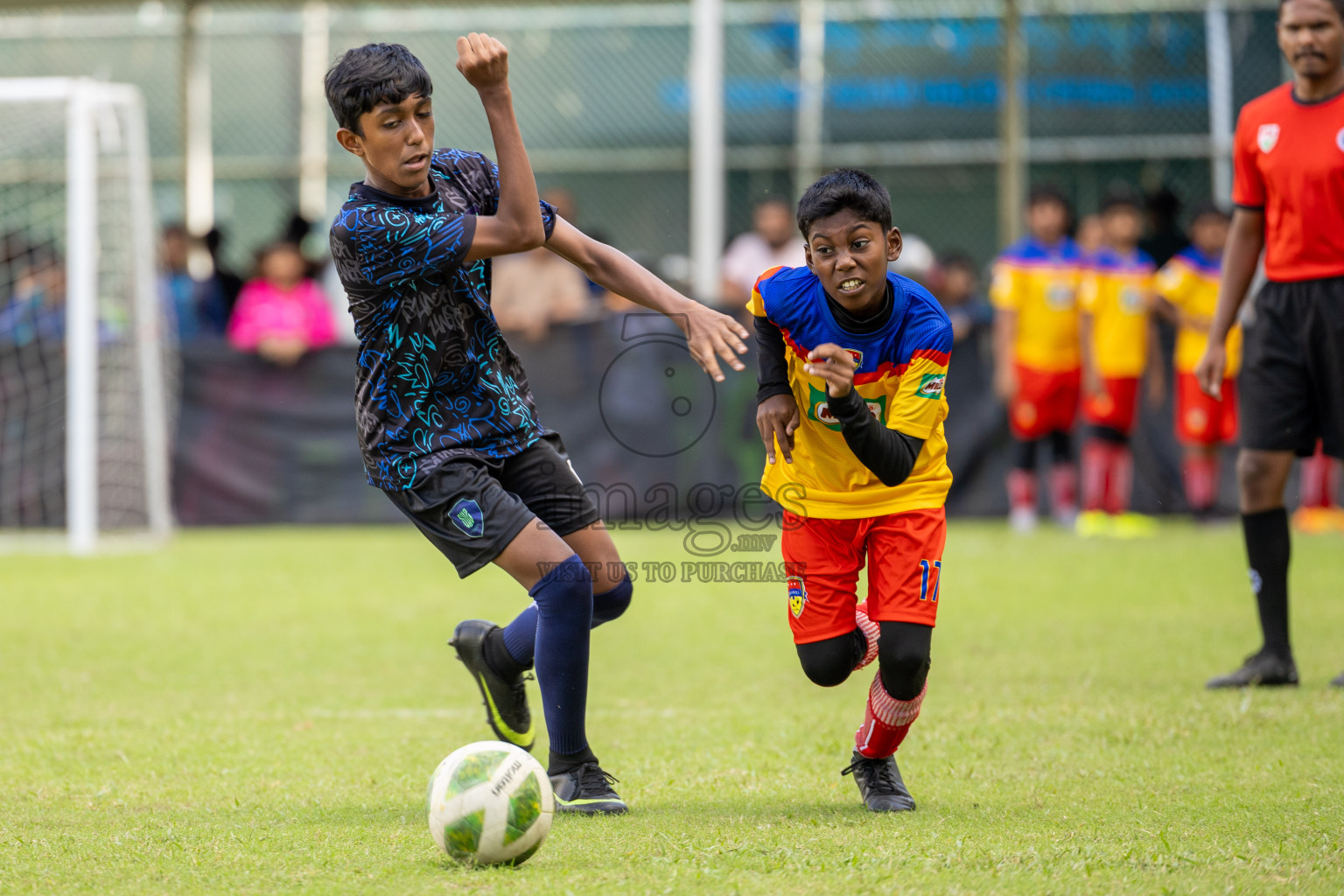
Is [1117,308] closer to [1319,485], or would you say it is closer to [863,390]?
[1319,485]

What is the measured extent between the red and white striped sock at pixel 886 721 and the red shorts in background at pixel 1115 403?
7.63 meters

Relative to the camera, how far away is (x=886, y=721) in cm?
399

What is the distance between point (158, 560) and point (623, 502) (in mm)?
3270

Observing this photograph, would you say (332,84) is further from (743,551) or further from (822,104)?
(822,104)

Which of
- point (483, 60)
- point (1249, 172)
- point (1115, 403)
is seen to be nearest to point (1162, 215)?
point (1115, 403)

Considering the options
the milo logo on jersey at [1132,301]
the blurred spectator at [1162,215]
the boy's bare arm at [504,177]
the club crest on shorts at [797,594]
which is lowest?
the club crest on shorts at [797,594]

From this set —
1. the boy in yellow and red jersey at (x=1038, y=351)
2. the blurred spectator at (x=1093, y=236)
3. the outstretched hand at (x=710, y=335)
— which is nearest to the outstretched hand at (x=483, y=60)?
the outstretched hand at (x=710, y=335)

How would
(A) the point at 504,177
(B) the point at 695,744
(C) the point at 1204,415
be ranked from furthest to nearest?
(C) the point at 1204,415, (B) the point at 695,744, (A) the point at 504,177

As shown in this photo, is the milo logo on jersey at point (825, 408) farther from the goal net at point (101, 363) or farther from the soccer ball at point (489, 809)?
the goal net at point (101, 363)

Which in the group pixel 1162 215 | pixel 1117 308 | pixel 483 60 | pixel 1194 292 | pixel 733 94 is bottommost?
pixel 1117 308

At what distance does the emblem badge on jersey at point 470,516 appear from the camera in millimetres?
3986

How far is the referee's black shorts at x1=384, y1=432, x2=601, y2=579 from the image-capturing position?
13.1 ft

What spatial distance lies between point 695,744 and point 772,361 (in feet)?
4.56

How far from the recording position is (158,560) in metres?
10.2
